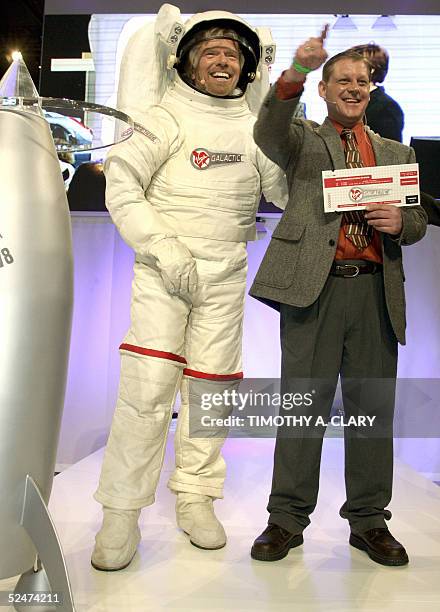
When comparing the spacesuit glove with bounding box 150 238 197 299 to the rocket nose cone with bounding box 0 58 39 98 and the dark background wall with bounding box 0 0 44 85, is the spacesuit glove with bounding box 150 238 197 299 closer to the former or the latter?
the rocket nose cone with bounding box 0 58 39 98

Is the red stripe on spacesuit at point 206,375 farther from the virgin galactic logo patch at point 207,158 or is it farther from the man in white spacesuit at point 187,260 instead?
the virgin galactic logo patch at point 207,158

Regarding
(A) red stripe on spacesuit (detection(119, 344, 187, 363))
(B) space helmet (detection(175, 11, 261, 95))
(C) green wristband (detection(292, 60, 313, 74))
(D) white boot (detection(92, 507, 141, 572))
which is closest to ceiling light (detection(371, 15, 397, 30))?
(B) space helmet (detection(175, 11, 261, 95))

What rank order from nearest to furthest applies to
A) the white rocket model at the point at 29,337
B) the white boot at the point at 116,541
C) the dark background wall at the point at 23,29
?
the white rocket model at the point at 29,337
the white boot at the point at 116,541
the dark background wall at the point at 23,29

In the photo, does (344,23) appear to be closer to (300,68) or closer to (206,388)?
(300,68)

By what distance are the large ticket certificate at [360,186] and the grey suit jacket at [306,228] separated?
7 cm

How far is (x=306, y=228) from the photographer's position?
5.77ft

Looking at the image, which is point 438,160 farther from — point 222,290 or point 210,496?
point 210,496

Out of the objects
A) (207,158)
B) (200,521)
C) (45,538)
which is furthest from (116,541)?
(207,158)

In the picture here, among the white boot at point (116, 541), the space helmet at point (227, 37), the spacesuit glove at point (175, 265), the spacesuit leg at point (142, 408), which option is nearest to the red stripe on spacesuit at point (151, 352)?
the spacesuit leg at point (142, 408)

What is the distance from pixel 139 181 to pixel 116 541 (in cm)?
95

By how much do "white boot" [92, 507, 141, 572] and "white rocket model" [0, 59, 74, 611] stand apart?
0.39 meters

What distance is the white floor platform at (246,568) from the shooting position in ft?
4.76

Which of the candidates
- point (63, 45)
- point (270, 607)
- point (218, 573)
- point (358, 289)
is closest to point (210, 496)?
point (218, 573)

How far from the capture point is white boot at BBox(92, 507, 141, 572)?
63.4 inches
